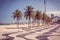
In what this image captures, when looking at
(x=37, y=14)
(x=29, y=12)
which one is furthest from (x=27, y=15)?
(x=37, y=14)

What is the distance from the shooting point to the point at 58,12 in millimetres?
17156

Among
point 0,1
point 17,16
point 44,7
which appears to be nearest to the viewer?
point 0,1

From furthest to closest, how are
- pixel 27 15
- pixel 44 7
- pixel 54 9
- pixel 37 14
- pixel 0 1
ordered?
pixel 37 14, pixel 27 15, pixel 44 7, pixel 54 9, pixel 0 1

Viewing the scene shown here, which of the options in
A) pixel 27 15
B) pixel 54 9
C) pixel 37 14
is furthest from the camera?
pixel 37 14

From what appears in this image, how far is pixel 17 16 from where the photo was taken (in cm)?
4725

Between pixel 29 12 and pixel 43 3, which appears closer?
pixel 43 3

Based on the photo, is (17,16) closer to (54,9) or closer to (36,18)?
(36,18)

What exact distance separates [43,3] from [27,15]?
2429cm

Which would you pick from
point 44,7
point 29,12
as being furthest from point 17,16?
point 44,7

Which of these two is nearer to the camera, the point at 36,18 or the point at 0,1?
the point at 0,1

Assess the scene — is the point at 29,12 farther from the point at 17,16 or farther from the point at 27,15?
the point at 17,16

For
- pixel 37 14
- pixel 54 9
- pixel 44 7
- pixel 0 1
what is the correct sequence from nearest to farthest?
pixel 0 1 → pixel 54 9 → pixel 44 7 → pixel 37 14

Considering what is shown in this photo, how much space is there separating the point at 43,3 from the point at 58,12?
1614mm

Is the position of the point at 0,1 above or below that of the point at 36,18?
above
